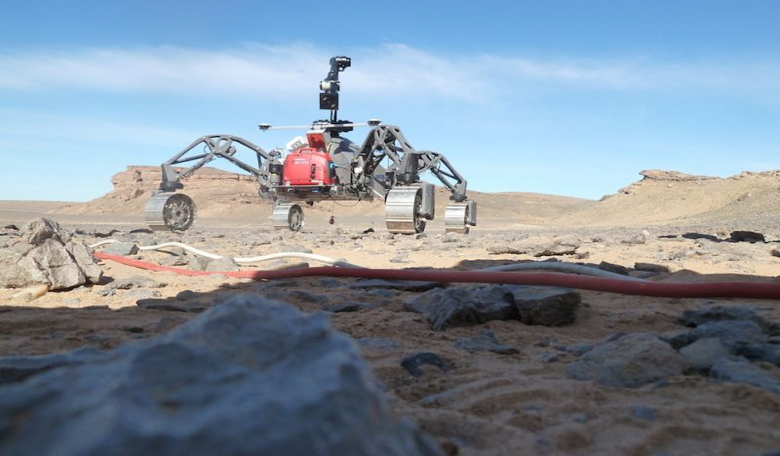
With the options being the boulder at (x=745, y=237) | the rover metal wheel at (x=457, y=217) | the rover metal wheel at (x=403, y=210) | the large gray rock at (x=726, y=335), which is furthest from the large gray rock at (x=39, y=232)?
the boulder at (x=745, y=237)

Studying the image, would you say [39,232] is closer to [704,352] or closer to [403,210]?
[704,352]

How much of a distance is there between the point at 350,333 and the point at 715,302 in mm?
2656

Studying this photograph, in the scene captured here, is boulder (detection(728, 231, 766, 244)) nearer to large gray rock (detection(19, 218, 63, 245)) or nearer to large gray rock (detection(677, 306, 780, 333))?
large gray rock (detection(677, 306, 780, 333))

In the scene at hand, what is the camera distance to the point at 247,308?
136cm

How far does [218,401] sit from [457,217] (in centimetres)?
1315

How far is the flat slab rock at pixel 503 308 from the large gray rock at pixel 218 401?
221 centimetres

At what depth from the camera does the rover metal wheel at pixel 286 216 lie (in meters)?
15.7

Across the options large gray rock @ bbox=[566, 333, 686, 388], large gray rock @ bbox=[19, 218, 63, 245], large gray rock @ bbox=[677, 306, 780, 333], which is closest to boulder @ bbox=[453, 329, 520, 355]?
large gray rock @ bbox=[566, 333, 686, 388]

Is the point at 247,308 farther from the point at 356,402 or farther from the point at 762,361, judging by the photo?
the point at 762,361

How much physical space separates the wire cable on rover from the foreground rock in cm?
800

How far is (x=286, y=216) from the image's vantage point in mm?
15695

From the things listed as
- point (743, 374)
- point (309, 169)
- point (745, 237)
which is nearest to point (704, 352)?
point (743, 374)

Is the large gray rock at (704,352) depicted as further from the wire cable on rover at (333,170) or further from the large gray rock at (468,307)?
the wire cable on rover at (333,170)

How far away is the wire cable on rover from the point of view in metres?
13.9
